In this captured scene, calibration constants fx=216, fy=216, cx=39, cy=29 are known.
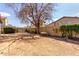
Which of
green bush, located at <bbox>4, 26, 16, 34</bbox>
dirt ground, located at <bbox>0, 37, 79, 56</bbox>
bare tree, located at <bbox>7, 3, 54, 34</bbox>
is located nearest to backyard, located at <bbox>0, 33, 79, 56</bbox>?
dirt ground, located at <bbox>0, 37, 79, 56</bbox>

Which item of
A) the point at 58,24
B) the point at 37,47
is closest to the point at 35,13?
the point at 58,24

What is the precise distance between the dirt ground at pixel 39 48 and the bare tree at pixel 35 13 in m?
0.26

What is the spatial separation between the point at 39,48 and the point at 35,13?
652 millimetres

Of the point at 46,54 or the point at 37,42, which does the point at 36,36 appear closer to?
the point at 37,42

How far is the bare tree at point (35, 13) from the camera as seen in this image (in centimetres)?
396

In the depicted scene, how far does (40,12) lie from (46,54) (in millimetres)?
804

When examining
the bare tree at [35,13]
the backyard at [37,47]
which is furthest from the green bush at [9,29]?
the bare tree at [35,13]

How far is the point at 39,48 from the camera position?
13.1 feet

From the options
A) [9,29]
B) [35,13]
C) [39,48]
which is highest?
[35,13]

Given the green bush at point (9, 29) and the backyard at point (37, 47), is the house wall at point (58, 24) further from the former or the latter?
the green bush at point (9, 29)

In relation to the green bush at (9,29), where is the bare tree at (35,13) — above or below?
above

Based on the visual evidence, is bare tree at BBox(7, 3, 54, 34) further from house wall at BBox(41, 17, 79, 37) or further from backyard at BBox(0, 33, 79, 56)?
backyard at BBox(0, 33, 79, 56)

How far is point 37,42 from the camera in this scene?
13.9ft

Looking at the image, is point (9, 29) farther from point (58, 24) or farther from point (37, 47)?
point (58, 24)
